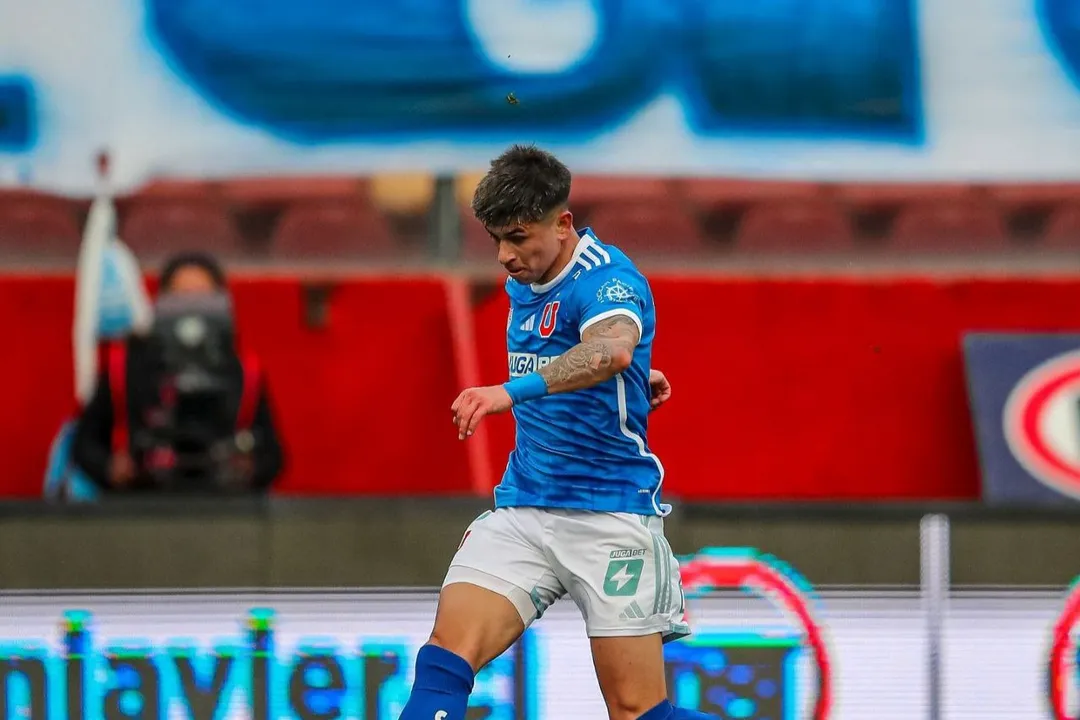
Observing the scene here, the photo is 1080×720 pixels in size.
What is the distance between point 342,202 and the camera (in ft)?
21.0

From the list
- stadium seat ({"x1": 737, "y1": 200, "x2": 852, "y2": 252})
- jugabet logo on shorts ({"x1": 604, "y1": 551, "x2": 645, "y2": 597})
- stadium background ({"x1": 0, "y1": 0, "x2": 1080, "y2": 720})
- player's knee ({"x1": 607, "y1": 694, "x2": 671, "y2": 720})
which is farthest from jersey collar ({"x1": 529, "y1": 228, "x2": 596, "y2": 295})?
stadium seat ({"x1": 737, "y1": 200, "x2": 852, "y2": 252})

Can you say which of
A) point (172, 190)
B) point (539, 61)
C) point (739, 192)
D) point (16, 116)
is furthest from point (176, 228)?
point (739, 192)

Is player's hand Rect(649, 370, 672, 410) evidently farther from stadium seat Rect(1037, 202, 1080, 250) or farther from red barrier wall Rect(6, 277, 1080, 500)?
stadium seat Rect(1037, 202, 1080, 250)

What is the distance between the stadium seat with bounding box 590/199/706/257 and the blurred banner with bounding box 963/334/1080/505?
122 centimetres

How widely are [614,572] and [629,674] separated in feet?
0.74

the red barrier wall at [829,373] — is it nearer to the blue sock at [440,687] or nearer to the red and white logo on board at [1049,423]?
the red and white logo on board at [1049,423]

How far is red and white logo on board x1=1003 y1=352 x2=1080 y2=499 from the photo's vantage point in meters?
5.86

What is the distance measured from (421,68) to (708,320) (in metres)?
1.64

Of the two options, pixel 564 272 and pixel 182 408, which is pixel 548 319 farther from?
pixel 182 408

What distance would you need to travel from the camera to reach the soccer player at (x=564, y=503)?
322 cm

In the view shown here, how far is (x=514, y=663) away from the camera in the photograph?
14.0 ft

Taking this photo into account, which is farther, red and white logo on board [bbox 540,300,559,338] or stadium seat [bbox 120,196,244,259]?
stadium seat [bbox 120,196,244,259]

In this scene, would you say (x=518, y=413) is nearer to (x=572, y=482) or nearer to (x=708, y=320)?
(x=572, y=482)

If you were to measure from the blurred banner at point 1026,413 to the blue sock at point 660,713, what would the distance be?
9.76ft
